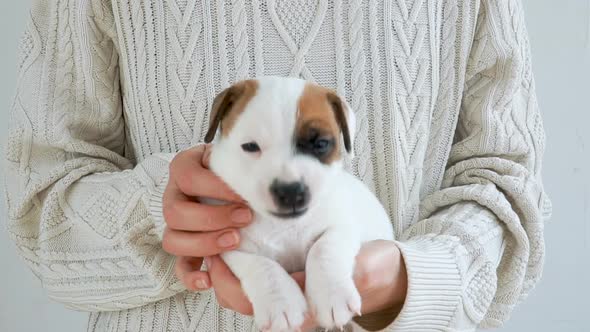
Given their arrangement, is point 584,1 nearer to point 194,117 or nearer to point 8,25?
point 194,117

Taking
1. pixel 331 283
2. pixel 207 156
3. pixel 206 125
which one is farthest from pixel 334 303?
pixel 206 125

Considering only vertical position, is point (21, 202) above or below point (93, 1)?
below

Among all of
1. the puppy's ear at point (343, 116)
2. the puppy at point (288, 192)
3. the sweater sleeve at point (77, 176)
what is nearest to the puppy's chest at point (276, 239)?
the puppy at point (288, 192)

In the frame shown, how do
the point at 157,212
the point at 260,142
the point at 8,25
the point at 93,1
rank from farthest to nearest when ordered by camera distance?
the point at 8,25 < the point at 93,1 < the point at 157,212 < the point at 260,142

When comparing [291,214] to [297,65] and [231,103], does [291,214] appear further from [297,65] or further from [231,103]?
[297,65]

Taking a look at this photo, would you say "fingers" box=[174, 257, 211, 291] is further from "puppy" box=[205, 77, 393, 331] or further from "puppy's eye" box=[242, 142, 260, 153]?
"puppy's eye" box=[242, 142, 260, 153]

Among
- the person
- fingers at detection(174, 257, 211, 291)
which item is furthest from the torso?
fingers at detection(174, 257, 211, 291)

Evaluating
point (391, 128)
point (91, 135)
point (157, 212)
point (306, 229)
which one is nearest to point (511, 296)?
point (391, 128)
